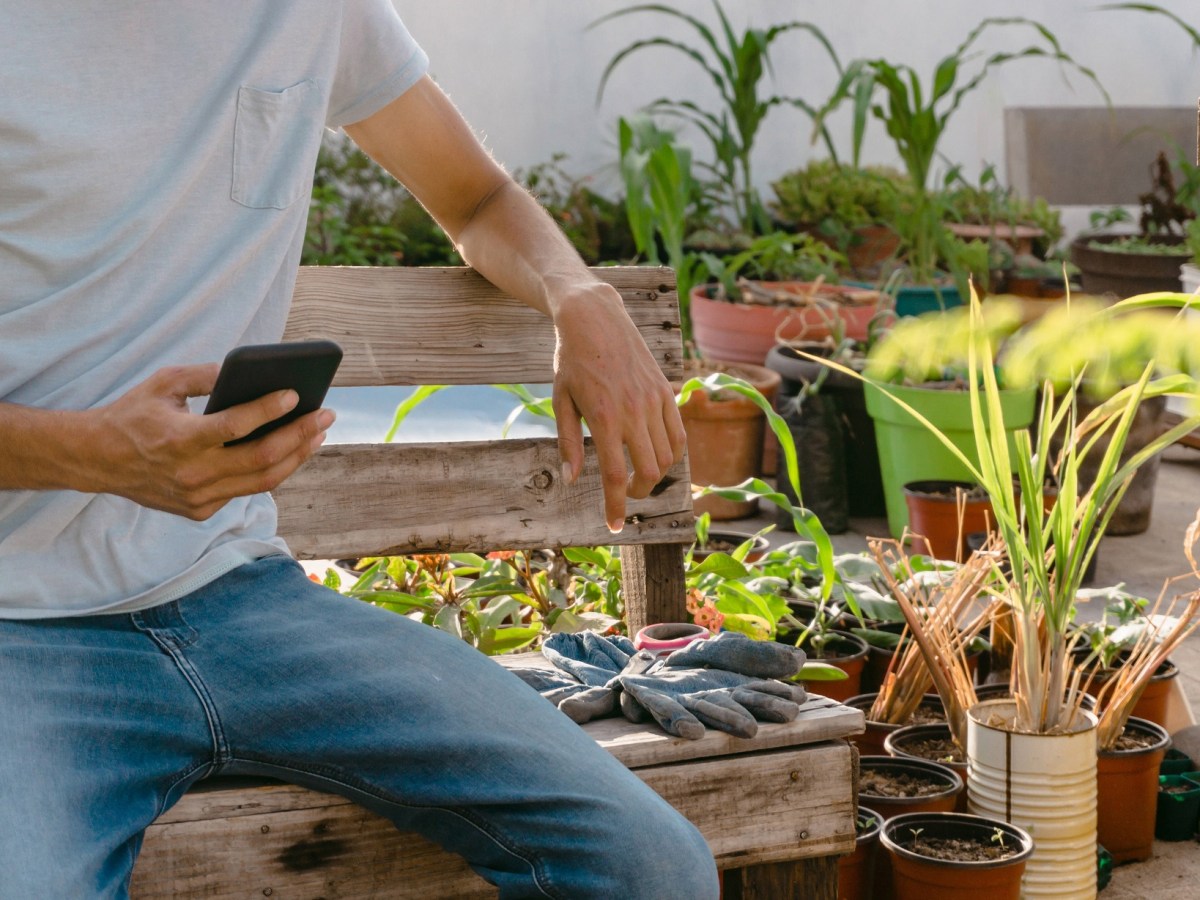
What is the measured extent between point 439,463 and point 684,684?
44cm

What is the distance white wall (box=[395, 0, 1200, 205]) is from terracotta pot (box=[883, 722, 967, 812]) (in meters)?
4.14

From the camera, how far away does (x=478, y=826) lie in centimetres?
116

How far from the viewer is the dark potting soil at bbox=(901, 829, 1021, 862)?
1678 millimetres

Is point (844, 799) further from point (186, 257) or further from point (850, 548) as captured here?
point (850, 548)

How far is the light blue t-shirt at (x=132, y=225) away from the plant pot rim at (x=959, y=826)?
839mm

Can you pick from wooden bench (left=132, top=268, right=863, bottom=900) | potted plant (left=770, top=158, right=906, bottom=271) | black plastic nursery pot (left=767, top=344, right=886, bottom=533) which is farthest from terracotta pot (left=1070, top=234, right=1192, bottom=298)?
wooden bench (left=132, top=268, right=863, bottom=900)

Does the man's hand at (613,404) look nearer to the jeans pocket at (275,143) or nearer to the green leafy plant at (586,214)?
the jeans pocket at (275,143)

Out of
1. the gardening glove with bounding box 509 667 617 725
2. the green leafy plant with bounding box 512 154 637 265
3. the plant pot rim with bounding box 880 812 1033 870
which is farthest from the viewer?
the green leafy plant with bounding box 512 154 637 265

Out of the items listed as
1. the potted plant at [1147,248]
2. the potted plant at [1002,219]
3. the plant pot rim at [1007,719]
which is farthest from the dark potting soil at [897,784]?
the potted plant at [1002,219]

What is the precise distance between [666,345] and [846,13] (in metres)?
4.79

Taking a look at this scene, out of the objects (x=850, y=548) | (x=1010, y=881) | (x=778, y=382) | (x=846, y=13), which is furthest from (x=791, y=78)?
(x=1010, y=881)

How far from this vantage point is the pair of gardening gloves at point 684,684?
134 cm

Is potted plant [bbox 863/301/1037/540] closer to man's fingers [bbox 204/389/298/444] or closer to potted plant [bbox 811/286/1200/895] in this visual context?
potted plant [bbox 811/286/1200/895]

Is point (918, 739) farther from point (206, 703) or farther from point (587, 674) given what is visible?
point (206, 703)
